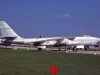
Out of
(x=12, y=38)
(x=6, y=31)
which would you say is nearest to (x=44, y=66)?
(x=12, y=38)

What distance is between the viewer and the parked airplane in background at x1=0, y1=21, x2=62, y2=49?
88.1 metres

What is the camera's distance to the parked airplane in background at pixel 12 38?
289ft

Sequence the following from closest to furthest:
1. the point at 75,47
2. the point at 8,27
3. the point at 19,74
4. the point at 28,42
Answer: the point at 19,74 → the point at 75,47 → the point at 28,42 → the point at 8,27

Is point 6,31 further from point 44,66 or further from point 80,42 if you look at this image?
point 44,66

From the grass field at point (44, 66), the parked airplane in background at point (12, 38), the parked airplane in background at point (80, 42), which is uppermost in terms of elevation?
the parked airplane in background at point (12, 38)

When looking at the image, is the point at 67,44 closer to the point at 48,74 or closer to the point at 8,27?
the point at 8,27

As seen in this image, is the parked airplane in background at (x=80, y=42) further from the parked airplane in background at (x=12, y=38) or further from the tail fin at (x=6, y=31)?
the tail fin at (x=6, y=31)

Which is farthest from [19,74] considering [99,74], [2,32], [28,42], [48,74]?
[2,32]

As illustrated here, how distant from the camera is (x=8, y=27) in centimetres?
9500

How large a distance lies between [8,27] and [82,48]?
2439cm

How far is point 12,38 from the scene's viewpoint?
295 ft

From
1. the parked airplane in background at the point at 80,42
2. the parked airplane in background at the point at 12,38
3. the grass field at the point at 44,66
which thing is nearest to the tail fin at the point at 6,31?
the parked airplane in background at the point at 12,38

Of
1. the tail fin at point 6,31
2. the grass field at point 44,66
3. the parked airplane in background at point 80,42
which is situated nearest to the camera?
the grass field at point 44,66

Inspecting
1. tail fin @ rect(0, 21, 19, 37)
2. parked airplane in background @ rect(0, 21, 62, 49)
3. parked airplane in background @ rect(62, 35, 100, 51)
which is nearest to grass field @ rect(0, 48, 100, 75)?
parked airplane in background @ rect(62, 35, 100, 51)
